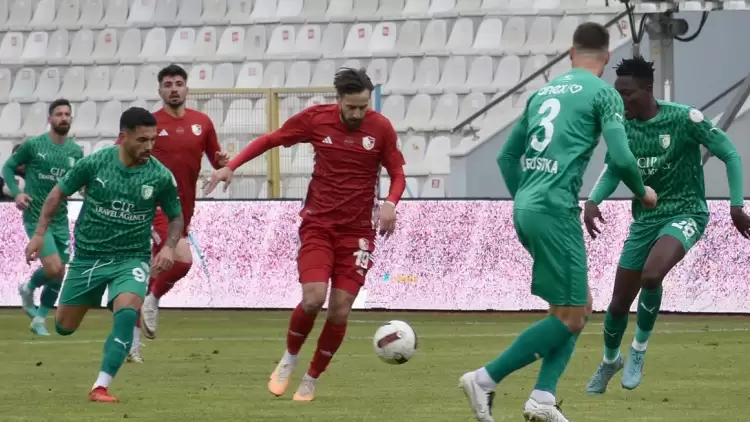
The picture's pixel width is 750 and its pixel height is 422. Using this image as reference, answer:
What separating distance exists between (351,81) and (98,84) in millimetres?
18275

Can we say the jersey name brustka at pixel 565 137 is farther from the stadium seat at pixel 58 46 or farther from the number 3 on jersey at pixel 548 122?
the stadium seat at pixel 58 46

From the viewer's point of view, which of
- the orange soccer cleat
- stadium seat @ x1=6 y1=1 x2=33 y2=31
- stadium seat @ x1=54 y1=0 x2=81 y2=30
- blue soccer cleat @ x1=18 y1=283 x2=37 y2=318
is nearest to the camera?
the orange soccer cleat

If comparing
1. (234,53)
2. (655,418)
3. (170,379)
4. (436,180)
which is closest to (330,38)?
(234,53)

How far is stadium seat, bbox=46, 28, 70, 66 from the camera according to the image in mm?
28250

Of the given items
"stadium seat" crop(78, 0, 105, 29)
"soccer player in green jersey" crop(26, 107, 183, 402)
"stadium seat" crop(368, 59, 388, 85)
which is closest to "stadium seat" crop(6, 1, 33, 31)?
"stadium seat" crop(78, 0, 105, 29)

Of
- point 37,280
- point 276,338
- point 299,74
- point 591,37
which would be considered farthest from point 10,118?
point 591,37

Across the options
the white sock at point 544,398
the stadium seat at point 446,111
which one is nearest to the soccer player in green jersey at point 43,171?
the white sock at point 544,398

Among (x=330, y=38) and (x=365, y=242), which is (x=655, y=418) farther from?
(x=330, y=38)

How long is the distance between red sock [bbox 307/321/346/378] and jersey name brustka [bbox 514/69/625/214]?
98.6 inches

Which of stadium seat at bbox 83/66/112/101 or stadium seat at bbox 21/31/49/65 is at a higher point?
stadium seat at bbox 21/31/49/65

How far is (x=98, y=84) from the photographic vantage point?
27.7 m

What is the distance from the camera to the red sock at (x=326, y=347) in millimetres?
10266

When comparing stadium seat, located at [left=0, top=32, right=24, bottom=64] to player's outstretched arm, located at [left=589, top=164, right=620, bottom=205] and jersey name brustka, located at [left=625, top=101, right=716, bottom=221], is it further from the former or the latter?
player's outstretched arm, located at [left=589, top=164, right=620, bottom=205]

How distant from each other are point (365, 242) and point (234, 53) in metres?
16.9
